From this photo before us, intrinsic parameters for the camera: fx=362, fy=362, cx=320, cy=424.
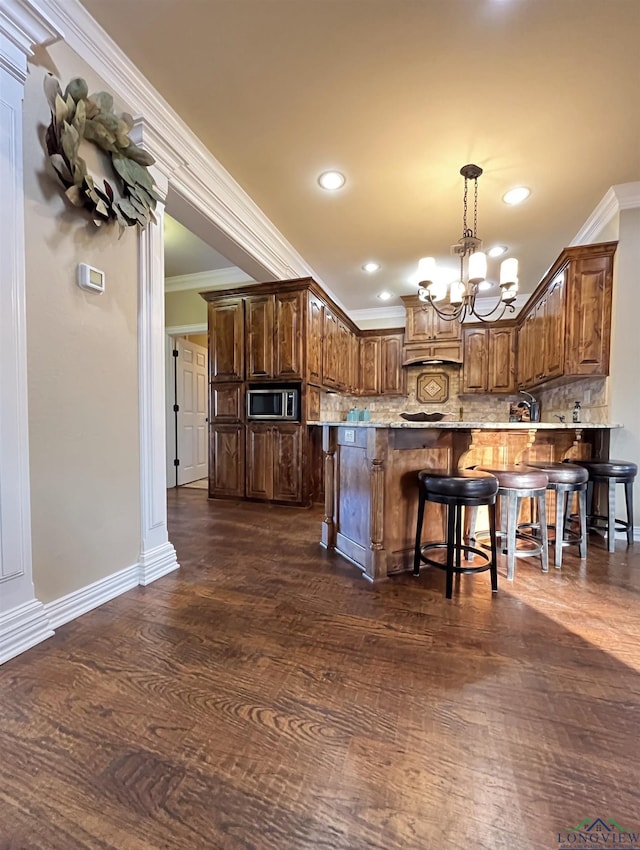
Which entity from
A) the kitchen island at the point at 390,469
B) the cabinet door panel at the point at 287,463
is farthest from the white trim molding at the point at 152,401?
the cabinet door panel at the point at 287,463

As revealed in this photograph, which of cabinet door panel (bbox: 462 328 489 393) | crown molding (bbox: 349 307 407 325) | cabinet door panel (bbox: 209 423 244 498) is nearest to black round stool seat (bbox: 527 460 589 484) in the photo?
cabinet door panel (bbox: 209 423 244 498)

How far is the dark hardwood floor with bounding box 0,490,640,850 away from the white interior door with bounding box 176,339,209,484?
3.77 meters

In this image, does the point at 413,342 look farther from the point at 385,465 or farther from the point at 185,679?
the point at 185,679

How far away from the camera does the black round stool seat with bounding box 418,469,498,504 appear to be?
192 centimetres

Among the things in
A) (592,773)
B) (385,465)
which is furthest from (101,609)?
(592,773)

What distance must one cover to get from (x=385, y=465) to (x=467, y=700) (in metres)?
1.19

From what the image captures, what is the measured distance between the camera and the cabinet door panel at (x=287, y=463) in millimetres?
4008

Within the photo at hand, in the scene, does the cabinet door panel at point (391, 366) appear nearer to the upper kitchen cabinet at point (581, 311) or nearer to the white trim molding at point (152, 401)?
the upper kitchen cabinet at point (581, 311)

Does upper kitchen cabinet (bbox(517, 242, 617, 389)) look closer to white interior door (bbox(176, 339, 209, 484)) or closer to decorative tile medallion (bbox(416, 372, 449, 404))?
decorative tile medallion (bbox(416, 372, 449, 404))

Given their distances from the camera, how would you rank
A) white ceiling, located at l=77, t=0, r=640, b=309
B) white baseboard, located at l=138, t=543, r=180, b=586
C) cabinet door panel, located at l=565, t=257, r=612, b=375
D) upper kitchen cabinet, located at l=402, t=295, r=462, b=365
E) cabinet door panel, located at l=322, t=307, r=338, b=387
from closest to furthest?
white ceiling, located at l=77, t=0, r=640, b=309, white baseboard, located at l=138, t=543, r=180, b=586, cabinet door panel, located at l=565, t=257, r=612, b=375, cabinet door panel, located at l=322, t=307, r=338, b=387, upper kitchen cabinet, located at l=402, t=295, r=462, b=365

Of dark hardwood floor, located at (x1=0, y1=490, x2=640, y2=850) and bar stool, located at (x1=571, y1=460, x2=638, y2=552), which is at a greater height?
bar stool, located at (x1=571, y1=460, x2=638, y2=552)

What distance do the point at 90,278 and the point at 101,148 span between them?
2.20ft

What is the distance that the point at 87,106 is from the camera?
1695 millimetres

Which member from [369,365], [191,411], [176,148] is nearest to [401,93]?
[176,148]
